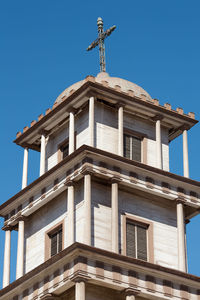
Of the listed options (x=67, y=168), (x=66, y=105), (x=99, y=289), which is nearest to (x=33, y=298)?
(x=99, y=289)

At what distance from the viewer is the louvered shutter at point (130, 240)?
5378cm

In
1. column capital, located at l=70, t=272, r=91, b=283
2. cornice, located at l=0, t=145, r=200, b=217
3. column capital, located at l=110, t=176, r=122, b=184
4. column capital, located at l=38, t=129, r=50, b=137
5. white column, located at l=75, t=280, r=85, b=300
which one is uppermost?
column capital, located at l=38, t=129, r=50, b=137

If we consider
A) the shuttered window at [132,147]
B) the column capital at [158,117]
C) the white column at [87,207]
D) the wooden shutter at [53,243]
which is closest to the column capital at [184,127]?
the column capital at [158,117]

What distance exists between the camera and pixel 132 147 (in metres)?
58.2

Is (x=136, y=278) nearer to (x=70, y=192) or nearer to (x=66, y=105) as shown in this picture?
(x=70, y=192)

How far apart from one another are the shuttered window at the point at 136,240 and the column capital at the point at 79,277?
399 centimetres

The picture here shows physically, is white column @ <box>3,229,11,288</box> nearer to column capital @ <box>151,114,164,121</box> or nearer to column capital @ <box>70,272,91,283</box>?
column capital @ <box>70,272,91,283</box>

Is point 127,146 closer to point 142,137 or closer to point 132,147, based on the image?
point 132,147

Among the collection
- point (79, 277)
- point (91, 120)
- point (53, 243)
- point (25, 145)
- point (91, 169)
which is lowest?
point (79, 277)

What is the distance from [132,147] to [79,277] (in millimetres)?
10477

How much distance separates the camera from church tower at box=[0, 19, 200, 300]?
5153 centimetres

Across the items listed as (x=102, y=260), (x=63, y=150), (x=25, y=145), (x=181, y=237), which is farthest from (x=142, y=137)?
(x=102, y=260)

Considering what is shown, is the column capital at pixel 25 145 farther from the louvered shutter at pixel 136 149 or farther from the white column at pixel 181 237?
the white column at pixel 181 237

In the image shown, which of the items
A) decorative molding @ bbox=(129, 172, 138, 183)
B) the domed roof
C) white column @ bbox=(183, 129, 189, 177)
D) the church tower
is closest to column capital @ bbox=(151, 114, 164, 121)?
the church tower
